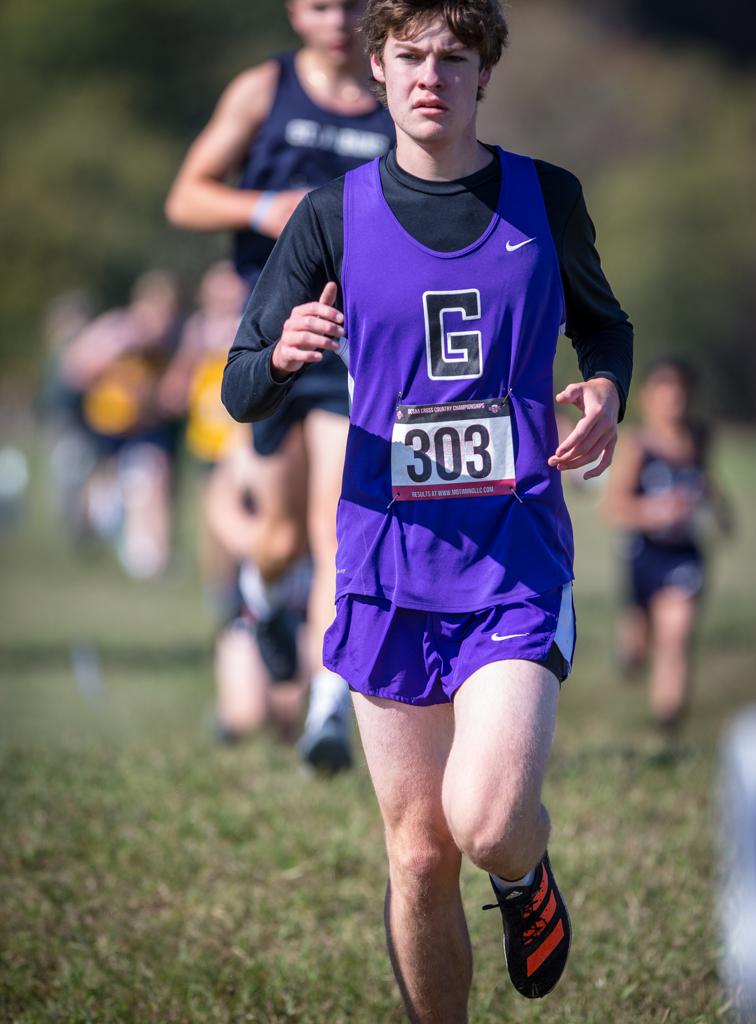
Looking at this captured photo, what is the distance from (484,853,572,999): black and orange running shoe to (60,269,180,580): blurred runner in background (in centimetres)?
1191

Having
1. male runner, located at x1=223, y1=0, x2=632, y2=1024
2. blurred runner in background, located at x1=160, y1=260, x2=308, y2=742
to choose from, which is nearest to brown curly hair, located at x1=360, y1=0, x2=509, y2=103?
male runner, located at x1=223, y1=0, x2=632, y2=1024

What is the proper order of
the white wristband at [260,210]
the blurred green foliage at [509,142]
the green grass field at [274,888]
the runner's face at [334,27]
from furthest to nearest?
the blurred green foliage at [509,142]
the runner's face at [334,27]
the white wristband at [260,210]
the green grass field at [274,888]

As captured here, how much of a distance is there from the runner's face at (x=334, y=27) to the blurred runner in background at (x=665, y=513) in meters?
4.72

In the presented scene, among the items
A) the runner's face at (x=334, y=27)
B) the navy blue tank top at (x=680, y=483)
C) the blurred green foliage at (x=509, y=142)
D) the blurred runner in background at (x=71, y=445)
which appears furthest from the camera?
the blurred green foliage at (x=509, y=142)

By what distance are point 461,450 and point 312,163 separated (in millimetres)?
2441

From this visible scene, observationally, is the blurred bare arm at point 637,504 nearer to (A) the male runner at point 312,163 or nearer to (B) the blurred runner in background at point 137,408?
(A) the male runner at point 312,163

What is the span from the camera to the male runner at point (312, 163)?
5.18 m

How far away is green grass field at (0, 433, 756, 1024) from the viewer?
3746 mm

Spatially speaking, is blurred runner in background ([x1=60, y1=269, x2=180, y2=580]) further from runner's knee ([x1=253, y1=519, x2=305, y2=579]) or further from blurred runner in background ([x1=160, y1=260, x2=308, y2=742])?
runner's knee ([x1=253, y1=519, x2=305, y2=579])

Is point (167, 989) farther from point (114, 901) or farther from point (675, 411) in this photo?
point (675, 411)

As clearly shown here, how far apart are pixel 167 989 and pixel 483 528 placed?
1.57m

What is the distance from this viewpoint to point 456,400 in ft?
10.2

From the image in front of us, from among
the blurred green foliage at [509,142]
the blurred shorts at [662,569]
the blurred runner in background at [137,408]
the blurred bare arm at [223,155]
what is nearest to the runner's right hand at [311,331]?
the blurred bare arm at [223,155]

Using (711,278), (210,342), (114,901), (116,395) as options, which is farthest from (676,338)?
(114,901)
